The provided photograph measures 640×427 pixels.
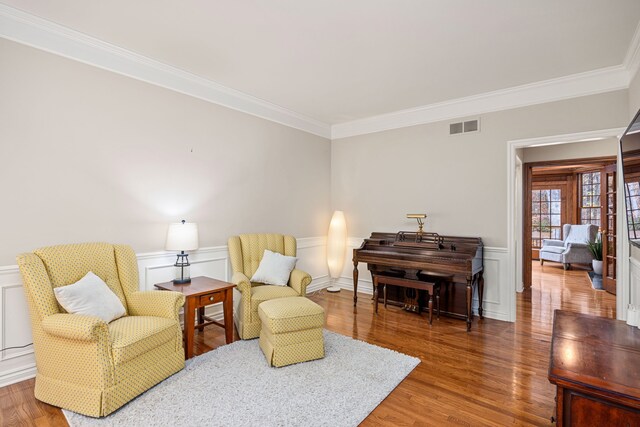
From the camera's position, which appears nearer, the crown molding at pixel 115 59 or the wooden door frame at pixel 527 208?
the crown molding at pixel 115 59

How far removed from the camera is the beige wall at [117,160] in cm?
246

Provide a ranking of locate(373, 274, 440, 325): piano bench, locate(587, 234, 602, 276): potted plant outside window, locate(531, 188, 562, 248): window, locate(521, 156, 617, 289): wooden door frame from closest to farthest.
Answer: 1. locate(373, 274, 440, 325): piano bench
2. locate(521, 156, 617, 289): wooden door frame
3. locate(587, 234, 602, 276): potted plant outside window
4. locate(531, 188, 562, 248): window

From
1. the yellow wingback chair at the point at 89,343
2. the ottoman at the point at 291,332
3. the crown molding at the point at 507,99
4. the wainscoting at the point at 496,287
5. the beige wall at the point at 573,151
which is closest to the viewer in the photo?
the yellow wingback chair at the point at 89,343

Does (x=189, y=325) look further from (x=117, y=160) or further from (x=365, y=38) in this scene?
(x=365, y=38)

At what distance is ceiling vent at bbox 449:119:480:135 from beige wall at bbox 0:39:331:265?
2304mm

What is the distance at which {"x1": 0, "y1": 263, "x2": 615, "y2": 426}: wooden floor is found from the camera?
2.05 metres

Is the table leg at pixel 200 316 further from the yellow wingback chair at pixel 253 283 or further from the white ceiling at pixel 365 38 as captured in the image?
the white ceiling at pixel 365 38

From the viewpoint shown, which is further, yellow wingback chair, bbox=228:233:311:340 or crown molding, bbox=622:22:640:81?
yellow wingback chair, bbox=228:233:311:340

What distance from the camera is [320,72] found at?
337 cm

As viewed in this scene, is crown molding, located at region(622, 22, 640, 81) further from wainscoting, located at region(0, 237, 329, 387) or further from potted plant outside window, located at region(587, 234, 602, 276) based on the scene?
potted plant outside window, located at region(587, 234, 602, 276)

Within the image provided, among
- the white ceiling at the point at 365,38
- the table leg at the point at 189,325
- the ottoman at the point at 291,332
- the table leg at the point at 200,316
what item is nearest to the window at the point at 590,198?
the white ceiling at the point at 365,38

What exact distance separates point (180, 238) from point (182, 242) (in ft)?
0.14

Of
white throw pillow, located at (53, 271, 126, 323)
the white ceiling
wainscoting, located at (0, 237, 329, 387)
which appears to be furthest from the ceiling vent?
white throw pillow, located at (53, 271, 126, 323)

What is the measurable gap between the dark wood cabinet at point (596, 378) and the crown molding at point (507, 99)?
9.15 ft
